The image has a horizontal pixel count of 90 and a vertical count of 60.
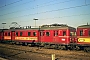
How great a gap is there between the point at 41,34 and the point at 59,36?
14.5ft

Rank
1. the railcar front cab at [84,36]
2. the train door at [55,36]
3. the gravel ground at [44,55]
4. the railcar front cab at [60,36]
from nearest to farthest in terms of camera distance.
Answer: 1. the gravel ground at [44,55]
2. the railcar front cab at [84,36]
3. the railcar front cab at [60,36]
4. the train door at [55,36]

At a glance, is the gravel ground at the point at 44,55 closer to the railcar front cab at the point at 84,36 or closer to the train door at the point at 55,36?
the railcar front cab at the point at 84,36

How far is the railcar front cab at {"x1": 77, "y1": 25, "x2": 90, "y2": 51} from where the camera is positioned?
66.3 feet

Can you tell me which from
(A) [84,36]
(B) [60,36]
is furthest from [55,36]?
(A) [84,36]

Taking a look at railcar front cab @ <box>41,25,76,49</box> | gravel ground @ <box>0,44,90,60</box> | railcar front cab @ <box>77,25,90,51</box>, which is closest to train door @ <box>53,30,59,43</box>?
railcar front cab @ <box>41,25,76,49</box>

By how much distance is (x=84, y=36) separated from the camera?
67.4 feet

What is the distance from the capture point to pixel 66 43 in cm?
2298

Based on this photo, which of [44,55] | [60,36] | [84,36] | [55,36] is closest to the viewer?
[44,55]

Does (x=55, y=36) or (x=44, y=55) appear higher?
(x=55, y=36)

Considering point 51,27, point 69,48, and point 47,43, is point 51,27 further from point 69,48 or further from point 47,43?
point 69,48

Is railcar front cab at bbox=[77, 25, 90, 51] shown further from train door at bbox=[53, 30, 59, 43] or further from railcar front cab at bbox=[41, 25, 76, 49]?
train door at bbox=[53, 30, 59, 43]

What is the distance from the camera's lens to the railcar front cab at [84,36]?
20.2 m

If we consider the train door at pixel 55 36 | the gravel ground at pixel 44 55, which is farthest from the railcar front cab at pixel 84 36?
the train door at pixel 55 36

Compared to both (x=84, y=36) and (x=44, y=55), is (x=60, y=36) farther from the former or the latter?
(x=44, y=55)
